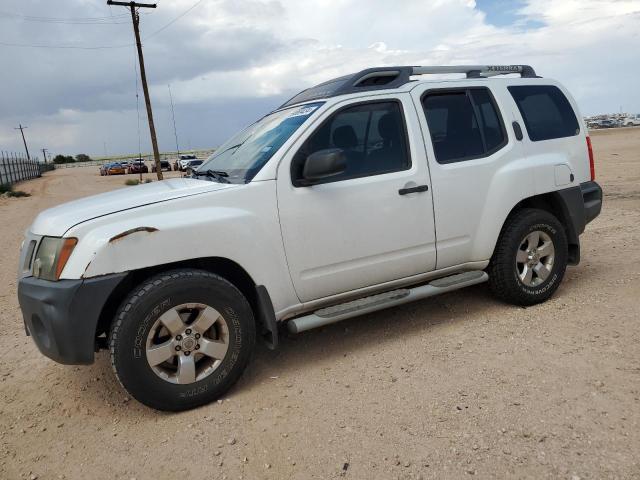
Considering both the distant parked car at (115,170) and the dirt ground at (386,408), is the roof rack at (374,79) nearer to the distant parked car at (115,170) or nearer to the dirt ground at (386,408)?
the dirt ground at (386,408)

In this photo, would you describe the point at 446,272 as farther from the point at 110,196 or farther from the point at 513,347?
the point at 110,196

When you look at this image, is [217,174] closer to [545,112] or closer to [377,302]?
[377,302]

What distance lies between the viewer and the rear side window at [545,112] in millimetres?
4320

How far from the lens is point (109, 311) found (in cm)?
314

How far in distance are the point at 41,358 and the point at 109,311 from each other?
1.36 metres

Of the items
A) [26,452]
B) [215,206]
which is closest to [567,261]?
[215,206]

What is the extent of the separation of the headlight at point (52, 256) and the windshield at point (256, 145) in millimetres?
1088

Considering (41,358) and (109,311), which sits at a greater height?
(109,311)

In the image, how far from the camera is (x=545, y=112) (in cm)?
445

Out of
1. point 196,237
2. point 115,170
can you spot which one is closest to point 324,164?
point 196,237

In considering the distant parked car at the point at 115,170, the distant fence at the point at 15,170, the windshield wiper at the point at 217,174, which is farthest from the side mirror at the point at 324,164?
the distant parked car at the point at 115,170

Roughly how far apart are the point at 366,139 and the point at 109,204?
5.83ft

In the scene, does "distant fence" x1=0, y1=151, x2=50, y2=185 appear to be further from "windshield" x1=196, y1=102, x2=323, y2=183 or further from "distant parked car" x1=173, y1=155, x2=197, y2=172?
"windshield" x1=196, y1=102, x2=323, y2=183

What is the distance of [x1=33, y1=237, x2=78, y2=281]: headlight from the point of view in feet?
9.21
